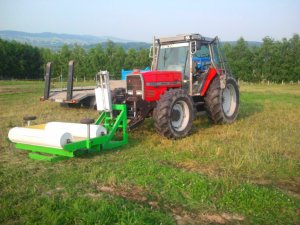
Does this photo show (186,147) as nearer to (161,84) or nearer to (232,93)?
(161,84)

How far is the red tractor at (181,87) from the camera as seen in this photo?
767cm

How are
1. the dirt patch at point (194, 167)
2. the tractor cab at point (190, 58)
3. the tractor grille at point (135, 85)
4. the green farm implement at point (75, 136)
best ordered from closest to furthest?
the dirt patch at point (194, 167)
the green farm implement at point (75, 136)
the tractor grille at point (135, 85)
the tractor cab at point (190, 58)

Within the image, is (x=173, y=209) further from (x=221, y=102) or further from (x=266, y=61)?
(x=266, y=61)

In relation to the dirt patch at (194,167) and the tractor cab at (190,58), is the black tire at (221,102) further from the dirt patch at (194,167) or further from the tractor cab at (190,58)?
the dirt patch at (194,167)

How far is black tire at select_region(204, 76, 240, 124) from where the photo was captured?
913cm

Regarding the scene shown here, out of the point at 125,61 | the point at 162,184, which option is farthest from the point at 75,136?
the point at 125,61

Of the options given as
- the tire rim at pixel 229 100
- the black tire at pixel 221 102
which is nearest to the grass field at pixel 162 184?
the black tire at pixel 221 102

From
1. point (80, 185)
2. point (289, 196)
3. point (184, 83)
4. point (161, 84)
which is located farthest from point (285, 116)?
point (80, 185)

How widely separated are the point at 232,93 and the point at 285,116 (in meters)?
2.42

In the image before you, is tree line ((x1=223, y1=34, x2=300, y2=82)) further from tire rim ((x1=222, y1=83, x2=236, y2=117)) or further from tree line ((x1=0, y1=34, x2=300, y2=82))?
tire rim ((x1=222, y1=83, x2=236, y2=117))

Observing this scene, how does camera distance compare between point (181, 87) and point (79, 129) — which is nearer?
point (79, 129)

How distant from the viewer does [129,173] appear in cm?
531

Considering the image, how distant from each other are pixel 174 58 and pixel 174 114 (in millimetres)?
1986

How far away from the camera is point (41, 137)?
590 centimetres
